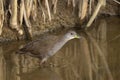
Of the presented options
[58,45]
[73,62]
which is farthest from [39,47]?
[73,62]

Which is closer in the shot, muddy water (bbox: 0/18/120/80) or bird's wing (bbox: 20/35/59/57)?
muddy water (bbox: 0/18/120/80)

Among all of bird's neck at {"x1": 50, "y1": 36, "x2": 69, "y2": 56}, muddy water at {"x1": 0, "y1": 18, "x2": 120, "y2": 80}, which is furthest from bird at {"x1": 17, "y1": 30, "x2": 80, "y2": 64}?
muddy water at {"x1": 0, "y1": 18, "x2": 120, "y2": 80}

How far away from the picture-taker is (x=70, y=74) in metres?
6.41

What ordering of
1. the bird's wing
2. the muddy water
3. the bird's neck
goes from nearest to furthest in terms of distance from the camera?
the muddy water → the bird's wing → the bird's neck

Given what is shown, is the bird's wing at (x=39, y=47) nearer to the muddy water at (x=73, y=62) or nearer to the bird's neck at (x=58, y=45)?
the bird's neck at (x=58, y=45)

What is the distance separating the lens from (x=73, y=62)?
690 centimetres

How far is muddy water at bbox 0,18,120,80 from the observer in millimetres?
6395

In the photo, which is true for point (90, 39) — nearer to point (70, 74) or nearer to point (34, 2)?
point (34, 2)

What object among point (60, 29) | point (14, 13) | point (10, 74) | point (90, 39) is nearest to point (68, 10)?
point (60, 29)

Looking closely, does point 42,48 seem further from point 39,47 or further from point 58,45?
point 58,45

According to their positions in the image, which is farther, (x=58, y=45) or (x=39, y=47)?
(x=58, y=45)

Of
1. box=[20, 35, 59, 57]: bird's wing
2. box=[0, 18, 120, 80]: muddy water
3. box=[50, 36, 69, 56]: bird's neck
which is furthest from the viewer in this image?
box=[50, 36, 69, 56]: bird's neck

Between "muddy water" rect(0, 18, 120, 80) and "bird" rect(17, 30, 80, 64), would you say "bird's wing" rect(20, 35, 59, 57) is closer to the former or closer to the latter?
"bird" rect(17, 30, 80, 64)

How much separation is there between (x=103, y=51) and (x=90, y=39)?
0.70 meters
